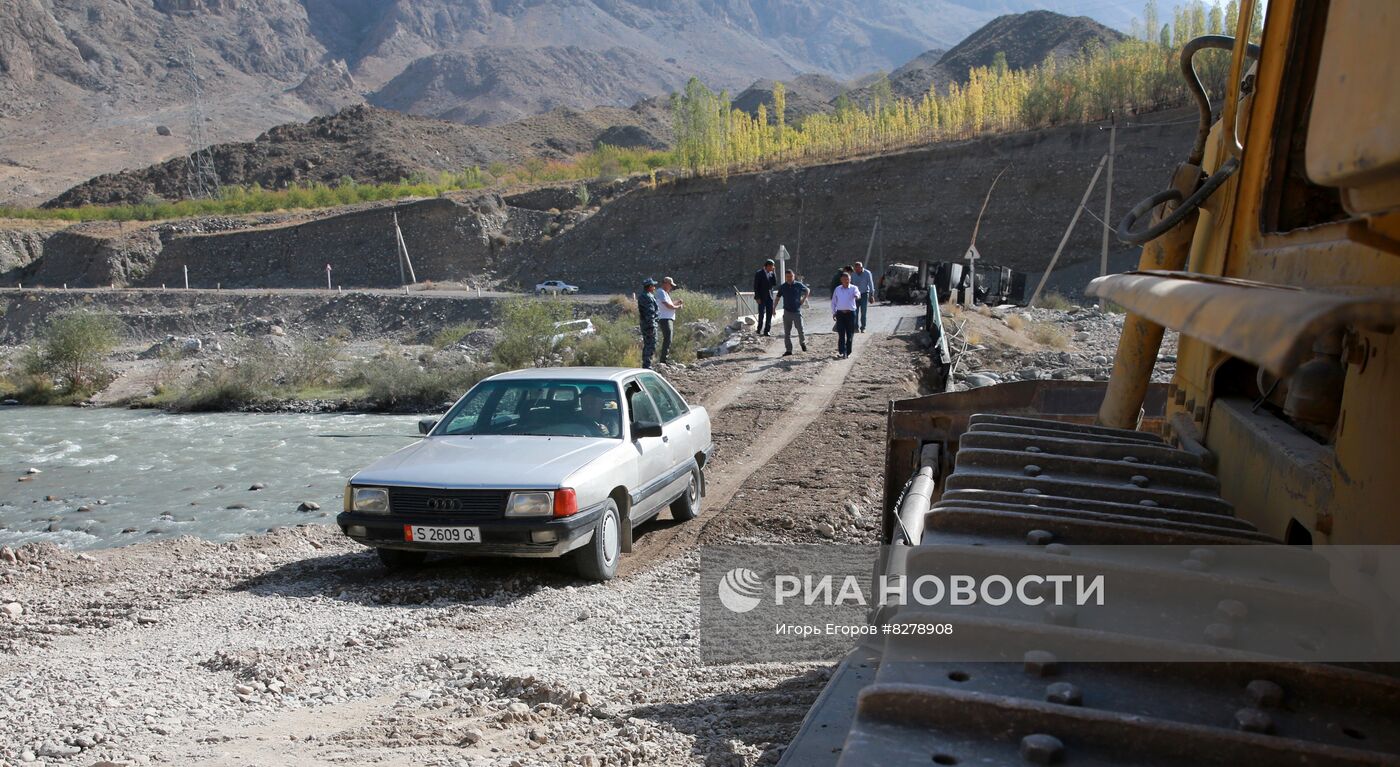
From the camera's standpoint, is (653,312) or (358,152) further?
(358,152)

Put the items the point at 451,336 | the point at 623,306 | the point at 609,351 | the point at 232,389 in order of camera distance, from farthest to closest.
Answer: the point at 623,306 → the point at 451,336 → the point at 232,389 → the point at 609,351

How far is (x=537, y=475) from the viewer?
728 centimetres

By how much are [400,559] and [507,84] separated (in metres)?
163

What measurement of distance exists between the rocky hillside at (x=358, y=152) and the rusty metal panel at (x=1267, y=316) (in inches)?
3535

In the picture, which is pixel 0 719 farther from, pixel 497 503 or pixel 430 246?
pixel 430 246

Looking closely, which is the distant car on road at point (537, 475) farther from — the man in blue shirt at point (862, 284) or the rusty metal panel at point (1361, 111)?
the man in blue shirt at point (862, 284)

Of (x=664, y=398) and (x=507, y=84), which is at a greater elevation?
(x=507, y=84)

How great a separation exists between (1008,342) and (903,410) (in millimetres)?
17481

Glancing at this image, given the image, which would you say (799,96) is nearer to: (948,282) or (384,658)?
(948,282)

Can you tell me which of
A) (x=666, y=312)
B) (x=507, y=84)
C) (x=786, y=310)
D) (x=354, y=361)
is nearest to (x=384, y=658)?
(x=666, y=312)

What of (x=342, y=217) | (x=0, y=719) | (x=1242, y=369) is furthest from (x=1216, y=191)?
(x=342, y=217)

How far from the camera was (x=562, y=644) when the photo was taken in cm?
601

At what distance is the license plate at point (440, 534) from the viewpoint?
23.4ft

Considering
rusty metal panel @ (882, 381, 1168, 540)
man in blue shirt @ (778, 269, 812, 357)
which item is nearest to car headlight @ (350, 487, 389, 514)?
rusty metal panel @ (882, 381, 1168, 540)
